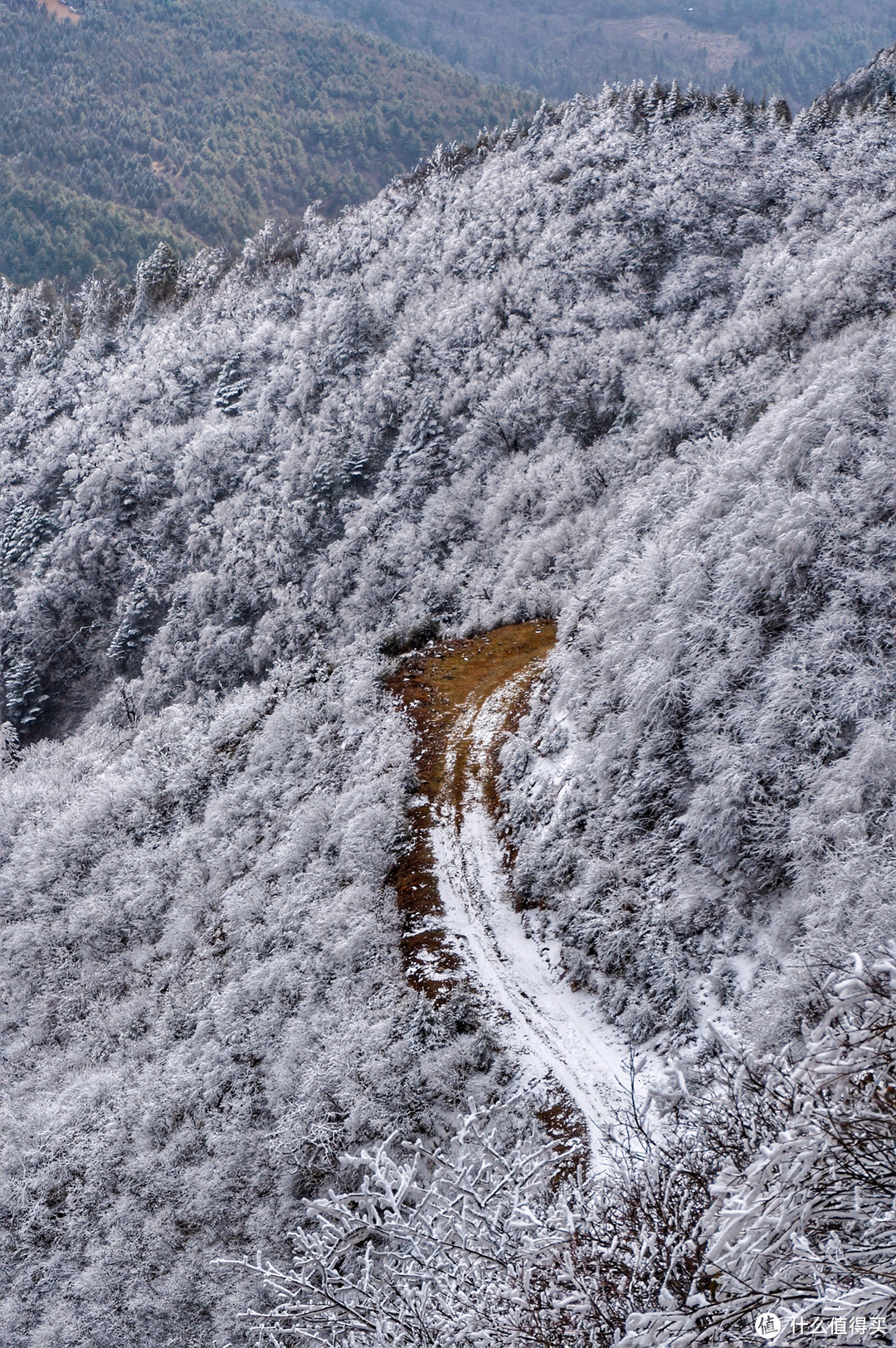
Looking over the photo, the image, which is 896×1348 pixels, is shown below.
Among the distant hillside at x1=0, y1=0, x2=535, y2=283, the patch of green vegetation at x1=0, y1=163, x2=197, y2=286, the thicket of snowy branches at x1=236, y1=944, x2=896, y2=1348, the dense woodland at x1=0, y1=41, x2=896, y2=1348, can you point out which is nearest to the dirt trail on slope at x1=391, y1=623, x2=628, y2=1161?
the dense woodland at x1=0, y1=41, x2=896, y2=1348

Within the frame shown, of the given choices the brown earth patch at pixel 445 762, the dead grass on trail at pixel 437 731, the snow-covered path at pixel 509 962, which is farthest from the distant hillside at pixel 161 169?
the snow-covered path at pixel 509 962

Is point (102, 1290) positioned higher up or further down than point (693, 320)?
further down

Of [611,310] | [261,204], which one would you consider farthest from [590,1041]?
[261,204]

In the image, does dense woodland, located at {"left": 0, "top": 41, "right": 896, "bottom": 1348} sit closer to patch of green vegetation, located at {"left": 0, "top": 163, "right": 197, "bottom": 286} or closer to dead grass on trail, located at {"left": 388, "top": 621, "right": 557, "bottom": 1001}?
dead grass on trail, located at {"left": 388, "top": 621, "right": 557, "bottom": 1001}

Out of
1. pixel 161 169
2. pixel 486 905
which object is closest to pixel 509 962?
pixel 486 905

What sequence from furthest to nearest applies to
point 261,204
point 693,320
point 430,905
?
point 261,204, point 693,320, point 430,905

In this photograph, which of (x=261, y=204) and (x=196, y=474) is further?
(x=261, y=204)

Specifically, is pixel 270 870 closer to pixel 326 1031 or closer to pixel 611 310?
pixel 326 1031
